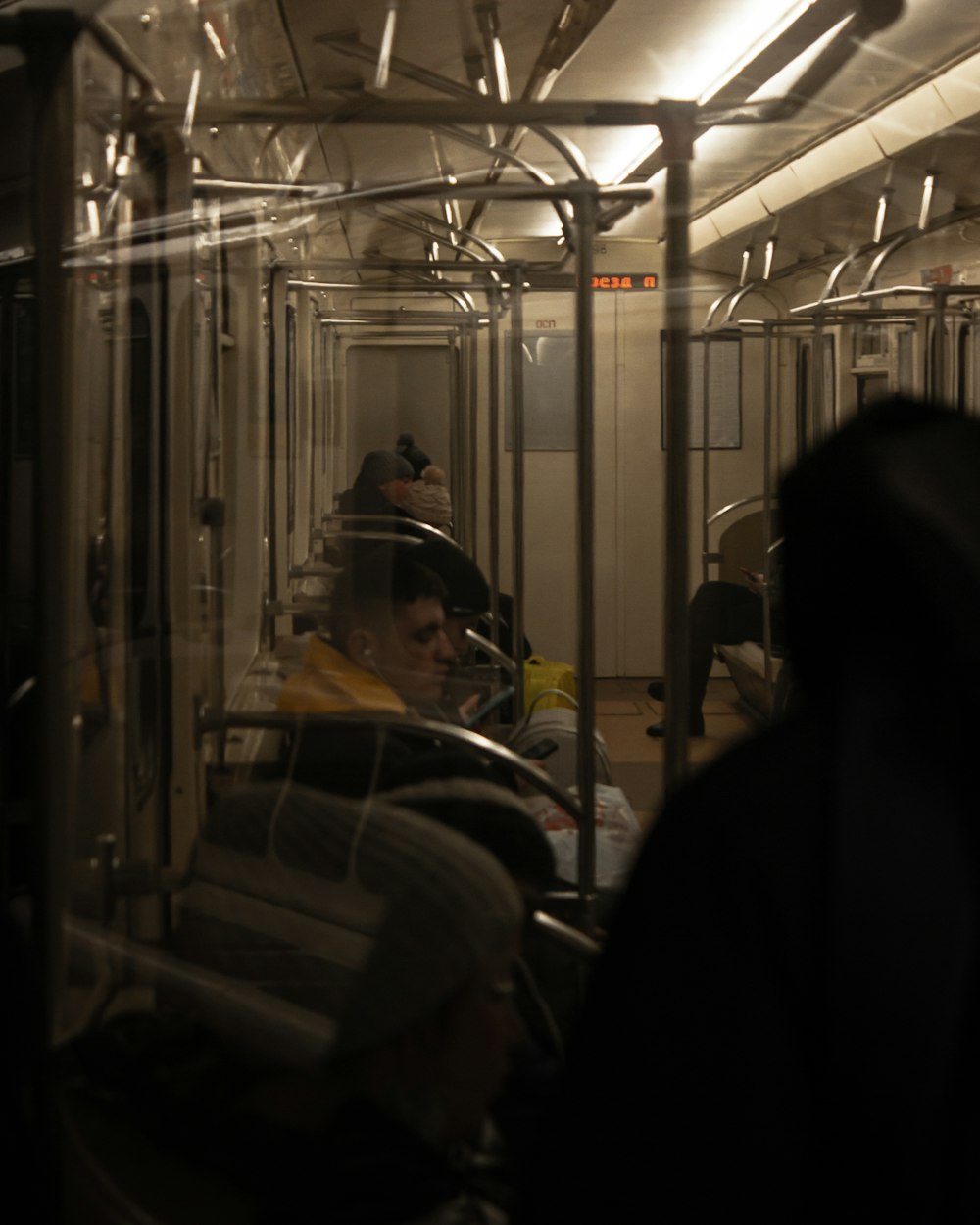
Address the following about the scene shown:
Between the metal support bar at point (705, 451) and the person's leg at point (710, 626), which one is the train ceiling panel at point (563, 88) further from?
the person's leg at point (710, 626)

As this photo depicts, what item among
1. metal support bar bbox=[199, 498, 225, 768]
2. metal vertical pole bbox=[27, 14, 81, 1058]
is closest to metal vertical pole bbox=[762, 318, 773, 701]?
metal support bar bbox=[199, 498, 225, 768]

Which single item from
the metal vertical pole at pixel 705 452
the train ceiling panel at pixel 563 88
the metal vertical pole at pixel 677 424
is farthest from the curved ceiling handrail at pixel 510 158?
the metal vertical pole at pixel 705 452

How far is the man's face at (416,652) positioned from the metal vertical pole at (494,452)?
17cm

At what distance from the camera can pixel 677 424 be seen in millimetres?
1754

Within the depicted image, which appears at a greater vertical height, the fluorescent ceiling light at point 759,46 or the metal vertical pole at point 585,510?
the fluorescent ceiling light at point 759,46

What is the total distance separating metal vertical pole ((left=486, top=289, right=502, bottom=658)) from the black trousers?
0.31 m

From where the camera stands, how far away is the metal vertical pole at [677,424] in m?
1.64

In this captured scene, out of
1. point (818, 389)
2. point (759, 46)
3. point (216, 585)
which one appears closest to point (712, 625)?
point (818, 389)

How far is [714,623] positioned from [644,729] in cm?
17

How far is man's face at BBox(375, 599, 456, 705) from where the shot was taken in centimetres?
163

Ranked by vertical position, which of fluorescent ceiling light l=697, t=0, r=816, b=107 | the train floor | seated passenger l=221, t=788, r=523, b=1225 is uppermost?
fluorescent ceiling light l=697, t=0, r=816, b=107

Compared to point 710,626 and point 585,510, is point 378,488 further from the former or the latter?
point 710,626

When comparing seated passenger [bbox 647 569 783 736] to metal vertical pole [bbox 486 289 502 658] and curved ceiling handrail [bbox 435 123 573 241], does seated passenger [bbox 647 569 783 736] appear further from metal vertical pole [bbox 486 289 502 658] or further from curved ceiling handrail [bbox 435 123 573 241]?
curved ceiling handrail [bbox 435 123 573 241]

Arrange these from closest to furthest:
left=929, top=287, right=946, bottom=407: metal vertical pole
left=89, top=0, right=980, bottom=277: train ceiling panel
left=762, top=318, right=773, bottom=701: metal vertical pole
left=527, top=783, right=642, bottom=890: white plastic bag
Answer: left=89, top=0, right=980, bottom=277: train ceiling panel
left=527, top=783, right=642, bottom=890: white plastic bag
left=762, top=318, right=773, bottom=701: metal vertical pole
left=929, top=287, right=946, bottom=407: metal vertical pole
